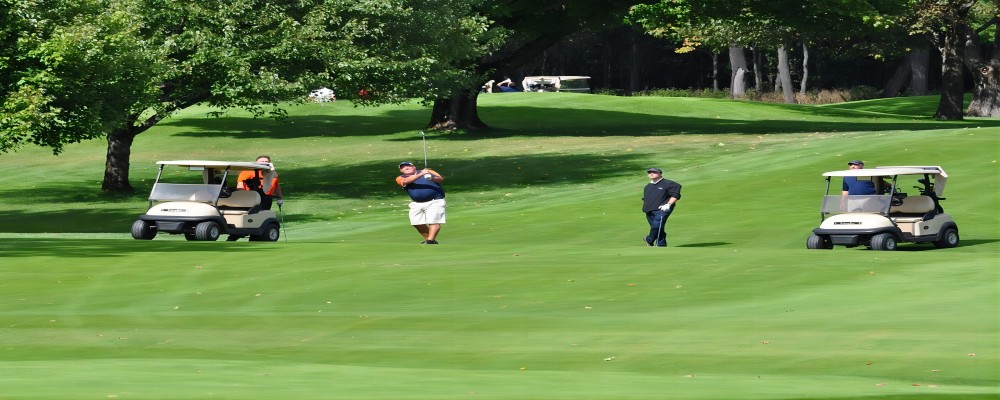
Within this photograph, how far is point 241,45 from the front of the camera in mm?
37406

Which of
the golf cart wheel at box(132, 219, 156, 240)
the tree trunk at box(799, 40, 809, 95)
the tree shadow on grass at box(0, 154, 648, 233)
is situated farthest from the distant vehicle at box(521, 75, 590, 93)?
the golf cart wheel at box(132, 219, 156, 240)

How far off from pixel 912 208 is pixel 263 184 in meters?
11.5

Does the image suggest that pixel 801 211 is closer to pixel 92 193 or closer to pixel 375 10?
pixel 375 10

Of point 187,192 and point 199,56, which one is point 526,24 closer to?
point 199,56

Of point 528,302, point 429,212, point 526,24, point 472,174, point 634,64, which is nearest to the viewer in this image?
point 528,302

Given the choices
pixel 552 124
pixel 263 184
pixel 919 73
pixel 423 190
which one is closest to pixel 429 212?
pixel 423 190

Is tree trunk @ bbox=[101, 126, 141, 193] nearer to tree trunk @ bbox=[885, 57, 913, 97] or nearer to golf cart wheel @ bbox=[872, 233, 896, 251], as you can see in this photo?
golf cart wheel @ bbox=[872, 233, 896, 251]

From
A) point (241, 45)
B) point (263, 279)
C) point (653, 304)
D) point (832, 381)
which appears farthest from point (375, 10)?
point (832, 381)

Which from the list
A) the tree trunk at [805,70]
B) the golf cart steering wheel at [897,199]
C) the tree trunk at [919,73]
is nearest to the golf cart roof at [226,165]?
the golf cart steering wheel at [897,199]

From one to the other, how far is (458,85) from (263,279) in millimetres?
27061

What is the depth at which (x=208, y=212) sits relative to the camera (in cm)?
2617

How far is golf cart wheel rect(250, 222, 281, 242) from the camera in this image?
1062 inches

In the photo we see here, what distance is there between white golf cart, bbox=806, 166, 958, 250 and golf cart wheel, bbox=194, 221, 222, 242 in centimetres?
1027

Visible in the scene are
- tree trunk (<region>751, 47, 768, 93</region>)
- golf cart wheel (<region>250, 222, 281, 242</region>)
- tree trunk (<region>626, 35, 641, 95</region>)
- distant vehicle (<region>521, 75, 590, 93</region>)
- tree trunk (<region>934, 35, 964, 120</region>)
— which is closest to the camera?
golf cart wheel (<region>250, 222, 281, 242</region>)
